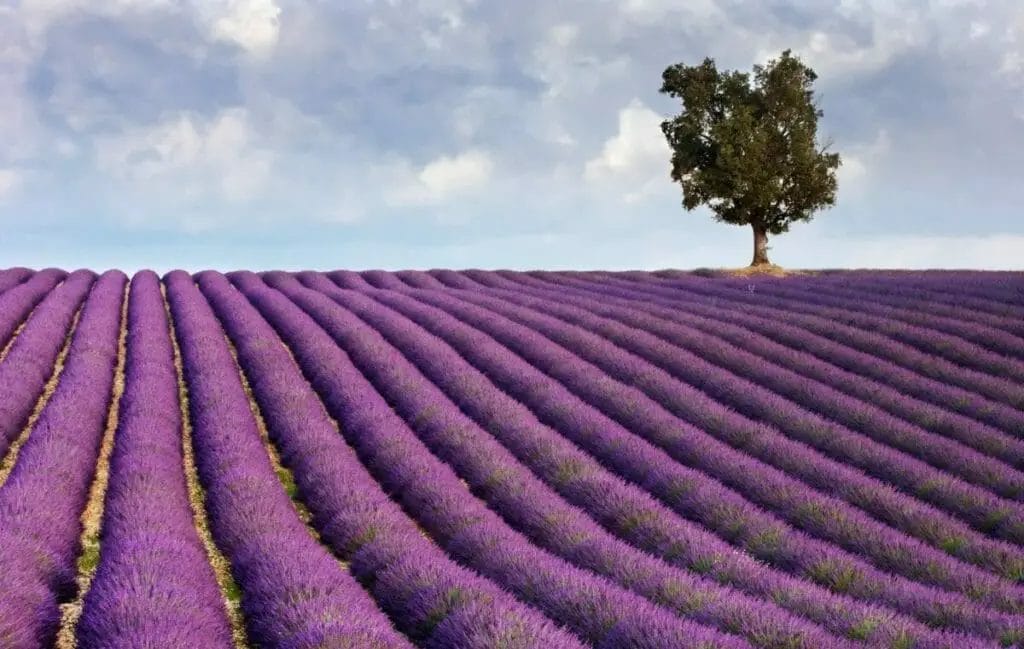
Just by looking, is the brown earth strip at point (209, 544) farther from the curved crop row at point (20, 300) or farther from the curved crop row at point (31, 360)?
the curved crop row at point (20, 300)

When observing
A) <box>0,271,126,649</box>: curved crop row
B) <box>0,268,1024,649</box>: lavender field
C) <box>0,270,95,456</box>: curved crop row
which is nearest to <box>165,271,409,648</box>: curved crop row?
<box>0,268,1024,649</box>: lavender field

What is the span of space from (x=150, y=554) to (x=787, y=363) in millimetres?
10160

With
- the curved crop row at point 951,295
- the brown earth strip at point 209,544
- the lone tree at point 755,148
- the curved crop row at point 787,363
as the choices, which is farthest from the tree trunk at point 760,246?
the brown earth strip at point 209,544

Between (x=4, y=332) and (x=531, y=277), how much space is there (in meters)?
17.7

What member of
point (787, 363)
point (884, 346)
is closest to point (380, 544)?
point (787, 363)

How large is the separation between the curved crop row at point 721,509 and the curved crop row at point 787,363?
2.92m

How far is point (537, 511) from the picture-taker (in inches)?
329

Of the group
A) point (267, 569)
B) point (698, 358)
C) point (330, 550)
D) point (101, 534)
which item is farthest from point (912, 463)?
point (101, 534)

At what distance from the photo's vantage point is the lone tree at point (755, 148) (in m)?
37.4

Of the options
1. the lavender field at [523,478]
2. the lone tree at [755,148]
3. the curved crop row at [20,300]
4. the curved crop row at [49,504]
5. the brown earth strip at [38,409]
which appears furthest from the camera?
the lone tree at [755,148]

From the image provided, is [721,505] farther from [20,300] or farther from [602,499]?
[20,300]

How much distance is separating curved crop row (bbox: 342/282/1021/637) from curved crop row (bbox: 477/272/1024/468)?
115 inches

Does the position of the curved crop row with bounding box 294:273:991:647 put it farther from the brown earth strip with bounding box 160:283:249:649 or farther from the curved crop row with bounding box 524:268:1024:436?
the curved crop row with bounding box 524:268:1024:436

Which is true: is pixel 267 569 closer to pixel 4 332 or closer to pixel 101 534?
pixel 101 534
